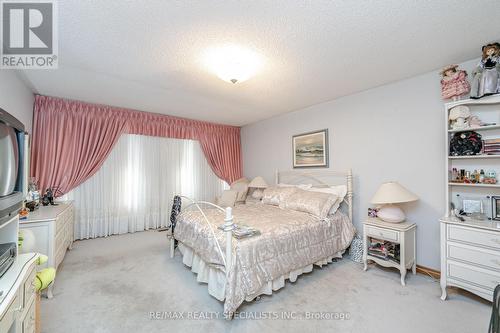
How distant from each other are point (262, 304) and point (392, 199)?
1.95m

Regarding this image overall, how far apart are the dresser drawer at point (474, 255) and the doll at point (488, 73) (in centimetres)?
153

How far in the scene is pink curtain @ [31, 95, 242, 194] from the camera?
357 cm

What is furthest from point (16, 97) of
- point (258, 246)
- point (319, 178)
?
point (319, 178)

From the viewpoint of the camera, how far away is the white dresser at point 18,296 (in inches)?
40.4

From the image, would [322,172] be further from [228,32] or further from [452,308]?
[228,32]

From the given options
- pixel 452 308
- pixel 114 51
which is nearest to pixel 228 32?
pixel 114 51

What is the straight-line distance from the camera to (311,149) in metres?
4.11

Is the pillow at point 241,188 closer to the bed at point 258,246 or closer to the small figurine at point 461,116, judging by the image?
the bed at point 258,246

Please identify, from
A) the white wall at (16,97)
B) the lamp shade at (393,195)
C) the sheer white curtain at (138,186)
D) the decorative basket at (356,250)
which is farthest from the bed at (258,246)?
the white wall at (16,97)

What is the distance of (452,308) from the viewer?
6.82 ft

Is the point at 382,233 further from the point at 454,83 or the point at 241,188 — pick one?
the point at 241,188

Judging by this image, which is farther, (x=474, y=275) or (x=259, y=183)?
(x=259, y=183)

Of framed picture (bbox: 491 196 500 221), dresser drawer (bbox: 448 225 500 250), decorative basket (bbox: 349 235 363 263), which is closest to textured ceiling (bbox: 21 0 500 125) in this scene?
framed picture (bbox: 491 196 500 221)

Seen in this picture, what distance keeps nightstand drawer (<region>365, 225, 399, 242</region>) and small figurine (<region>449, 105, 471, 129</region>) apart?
1373 mm
